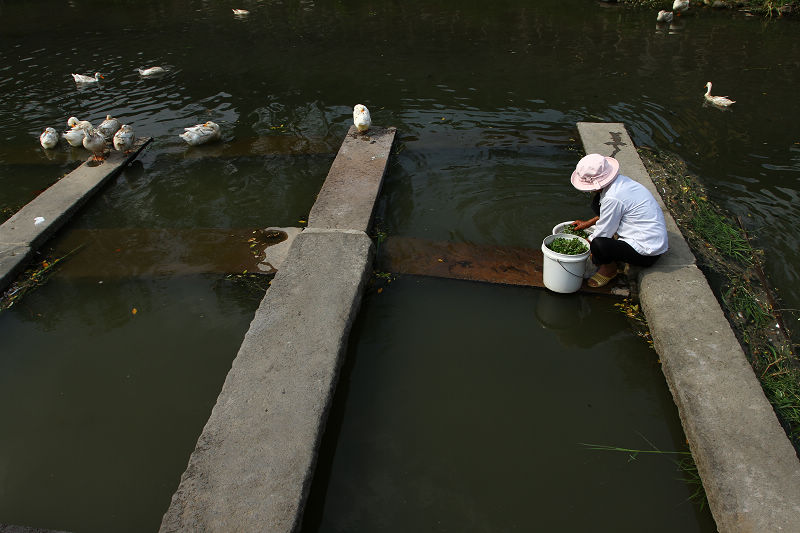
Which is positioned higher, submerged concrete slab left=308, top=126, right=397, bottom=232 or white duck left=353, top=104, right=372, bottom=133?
white duck left=353, top=104, right=372, bottom=133

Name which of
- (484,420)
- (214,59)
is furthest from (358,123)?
(214,59)

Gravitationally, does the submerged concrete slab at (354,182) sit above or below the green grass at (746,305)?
above

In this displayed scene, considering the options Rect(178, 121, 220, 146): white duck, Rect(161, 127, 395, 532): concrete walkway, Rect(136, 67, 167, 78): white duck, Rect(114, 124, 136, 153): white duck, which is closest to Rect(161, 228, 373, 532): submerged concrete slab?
Rect(161, 127, 395, 532): concrete walkway

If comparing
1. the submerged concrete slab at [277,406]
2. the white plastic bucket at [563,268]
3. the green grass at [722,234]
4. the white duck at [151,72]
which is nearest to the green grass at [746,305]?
the green grass at [722,234]

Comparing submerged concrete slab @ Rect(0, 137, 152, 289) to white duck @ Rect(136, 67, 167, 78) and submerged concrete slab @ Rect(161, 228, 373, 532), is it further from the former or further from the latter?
white duck @ Rect(136, 67, 167, 78)

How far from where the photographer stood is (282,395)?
3725mm

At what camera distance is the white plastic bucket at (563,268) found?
461 centimetres

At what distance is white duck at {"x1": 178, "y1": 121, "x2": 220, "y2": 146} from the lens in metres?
7.78

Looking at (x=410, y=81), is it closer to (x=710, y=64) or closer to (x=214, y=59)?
(x=214, y=59)

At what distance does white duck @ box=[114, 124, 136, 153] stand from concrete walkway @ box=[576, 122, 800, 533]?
A: 6.57 m

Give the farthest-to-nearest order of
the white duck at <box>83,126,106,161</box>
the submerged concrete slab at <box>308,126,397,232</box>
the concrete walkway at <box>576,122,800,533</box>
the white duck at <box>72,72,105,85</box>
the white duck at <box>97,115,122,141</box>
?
1. the white duck at <box>72,72,105,85</box>
2. the white duck at <box>97,115,122,141</box>
3. the white duck at <box>83,126,106,161</box>
4. the submerged concrete slab at <box>308,126,397,232</box>
5. the concrete walkway at <box>576,122,800,533</box>

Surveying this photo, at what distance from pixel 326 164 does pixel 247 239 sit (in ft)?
6.65

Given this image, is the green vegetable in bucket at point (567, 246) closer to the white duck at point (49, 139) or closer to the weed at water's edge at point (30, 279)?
the weed at water's edge at point (30, 279)

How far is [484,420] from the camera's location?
386cm
